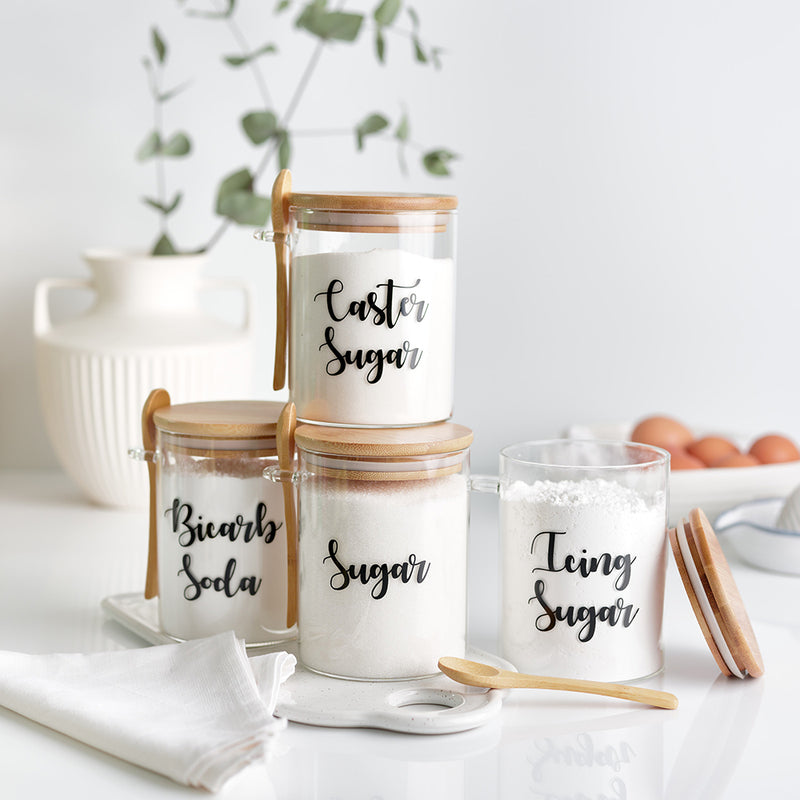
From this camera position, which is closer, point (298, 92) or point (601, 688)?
point (601, 688)

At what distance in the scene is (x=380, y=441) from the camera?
686mm

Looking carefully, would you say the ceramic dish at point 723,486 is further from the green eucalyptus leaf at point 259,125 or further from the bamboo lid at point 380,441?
the green eucalyptus leaf at point 259,125

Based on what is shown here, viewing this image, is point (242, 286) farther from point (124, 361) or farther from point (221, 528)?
point (221, 528)

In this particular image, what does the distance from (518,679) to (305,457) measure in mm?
191

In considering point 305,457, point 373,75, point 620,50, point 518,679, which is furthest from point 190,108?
point 518,679

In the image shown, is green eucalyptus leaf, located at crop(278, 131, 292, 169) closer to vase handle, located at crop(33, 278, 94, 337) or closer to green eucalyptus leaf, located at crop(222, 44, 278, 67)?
green eucalyptus leaf, located at crop(222, 44, 278, 67)

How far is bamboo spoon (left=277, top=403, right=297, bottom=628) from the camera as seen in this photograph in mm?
740

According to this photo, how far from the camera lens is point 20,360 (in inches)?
56.0

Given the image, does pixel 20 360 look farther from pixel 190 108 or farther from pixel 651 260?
pixel 651 260

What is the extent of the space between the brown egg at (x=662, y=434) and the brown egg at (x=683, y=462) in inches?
0.9

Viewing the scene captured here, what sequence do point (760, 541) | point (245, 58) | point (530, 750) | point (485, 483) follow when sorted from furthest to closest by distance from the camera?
point (245, 58) → point (760, 541) → point (485, 483) → point (530, 750)

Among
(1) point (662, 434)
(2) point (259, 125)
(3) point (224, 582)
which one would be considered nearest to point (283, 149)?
(2) point (259, 125)

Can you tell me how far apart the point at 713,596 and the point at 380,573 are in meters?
0.21

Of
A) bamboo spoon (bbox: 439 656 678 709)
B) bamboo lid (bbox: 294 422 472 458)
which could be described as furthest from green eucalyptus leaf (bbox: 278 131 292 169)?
bamboo spoon (bbox: 439 656 678 709)
